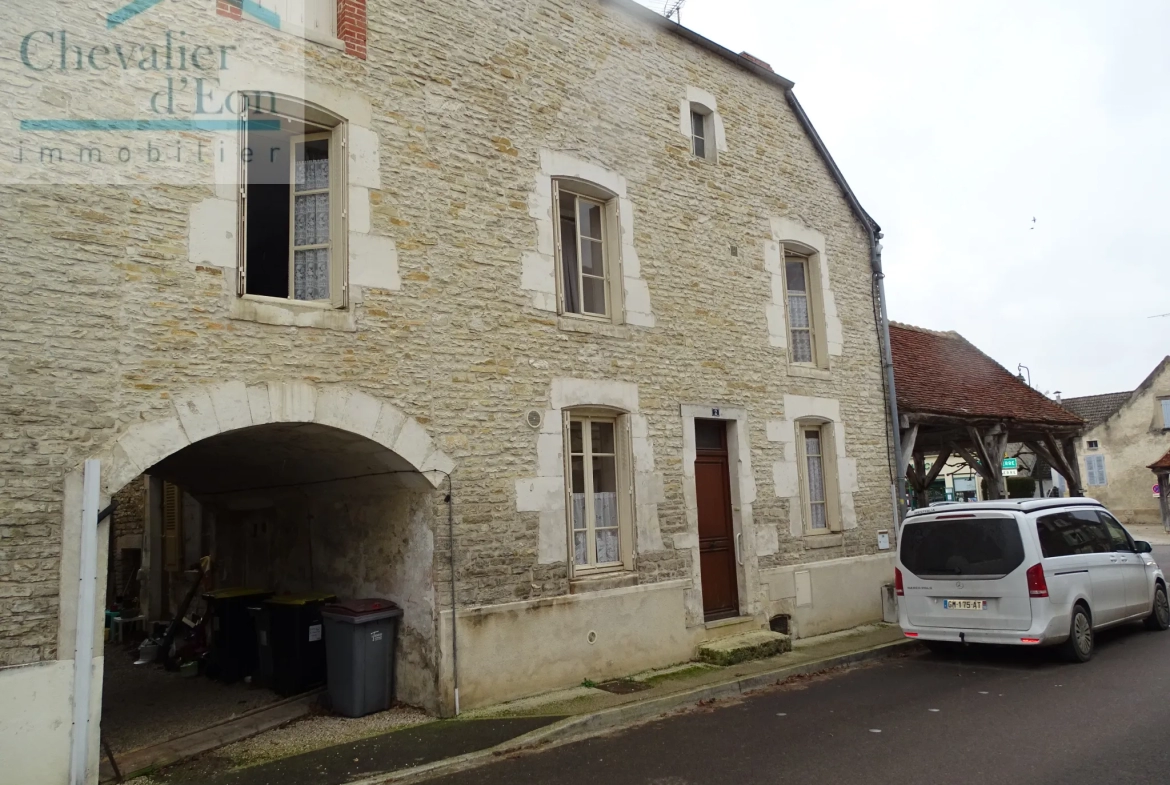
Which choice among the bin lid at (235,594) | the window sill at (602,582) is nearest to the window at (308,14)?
the window sill at (602,582)

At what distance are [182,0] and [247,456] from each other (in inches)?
157

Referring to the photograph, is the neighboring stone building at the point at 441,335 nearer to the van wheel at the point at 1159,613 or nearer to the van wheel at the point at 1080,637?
the van wheel at the point at 1080,637

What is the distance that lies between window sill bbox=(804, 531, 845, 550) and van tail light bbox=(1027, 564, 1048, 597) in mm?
2966

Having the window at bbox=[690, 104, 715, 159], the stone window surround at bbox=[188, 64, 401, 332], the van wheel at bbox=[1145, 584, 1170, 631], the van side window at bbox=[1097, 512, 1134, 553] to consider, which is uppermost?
the window at bbox=[690, 104, 715, 159]

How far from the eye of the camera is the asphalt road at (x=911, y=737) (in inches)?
204

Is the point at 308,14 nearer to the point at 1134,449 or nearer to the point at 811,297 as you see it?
the point at 811,297

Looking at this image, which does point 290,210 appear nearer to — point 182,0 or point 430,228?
point 430,228

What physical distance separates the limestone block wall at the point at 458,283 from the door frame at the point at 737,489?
0.13 meters

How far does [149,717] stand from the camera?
24.2ft

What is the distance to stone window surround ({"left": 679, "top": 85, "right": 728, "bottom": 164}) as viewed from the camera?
1029cm

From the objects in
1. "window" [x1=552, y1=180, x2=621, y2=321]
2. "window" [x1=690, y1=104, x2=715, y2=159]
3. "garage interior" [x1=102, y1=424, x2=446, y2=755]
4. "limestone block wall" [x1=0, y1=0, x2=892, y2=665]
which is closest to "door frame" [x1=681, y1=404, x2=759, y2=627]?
"limestone block wall" [x1=0, y1=0, x2=892, y2=665]

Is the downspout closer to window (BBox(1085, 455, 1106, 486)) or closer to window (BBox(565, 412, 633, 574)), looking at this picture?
window (BBox(565, 412, 633, 574))

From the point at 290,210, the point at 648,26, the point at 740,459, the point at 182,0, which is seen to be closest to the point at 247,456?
the point at 290,210

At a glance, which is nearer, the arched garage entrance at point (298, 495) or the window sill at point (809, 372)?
the arched garage entrance at point (298, 495)
